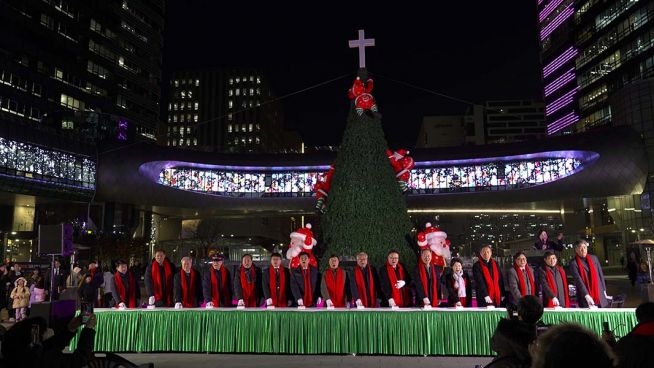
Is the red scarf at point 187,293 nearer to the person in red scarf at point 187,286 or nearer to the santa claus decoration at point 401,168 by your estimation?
the person in red scarf at point 187,286

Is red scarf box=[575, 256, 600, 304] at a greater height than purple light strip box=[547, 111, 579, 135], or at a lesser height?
lesser

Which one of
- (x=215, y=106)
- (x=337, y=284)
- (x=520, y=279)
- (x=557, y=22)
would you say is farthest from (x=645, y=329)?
(x=215, y=106)

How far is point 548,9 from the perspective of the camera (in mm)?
77562

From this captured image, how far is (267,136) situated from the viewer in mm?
122125

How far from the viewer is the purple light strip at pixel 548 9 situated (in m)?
75.2

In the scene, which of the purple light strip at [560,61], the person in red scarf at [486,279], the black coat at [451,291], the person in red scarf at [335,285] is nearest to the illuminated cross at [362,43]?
the person in red scarf at [335,285]

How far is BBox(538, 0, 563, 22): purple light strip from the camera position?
75.2 metres

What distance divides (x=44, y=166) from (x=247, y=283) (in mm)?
32841

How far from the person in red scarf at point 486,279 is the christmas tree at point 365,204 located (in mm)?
3041

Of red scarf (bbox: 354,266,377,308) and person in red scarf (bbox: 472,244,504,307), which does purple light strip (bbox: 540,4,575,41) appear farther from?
red scarf (bbox: 354,266,377,308)

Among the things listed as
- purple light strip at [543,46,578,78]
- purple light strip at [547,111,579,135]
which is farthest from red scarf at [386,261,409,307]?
purple light strip at [543,46,578,78]

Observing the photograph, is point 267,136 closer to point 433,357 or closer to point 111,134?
point 111,134

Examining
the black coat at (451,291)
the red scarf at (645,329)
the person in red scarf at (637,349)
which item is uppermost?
the red scarf at (645,329)

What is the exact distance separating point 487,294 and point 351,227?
3.87 m
